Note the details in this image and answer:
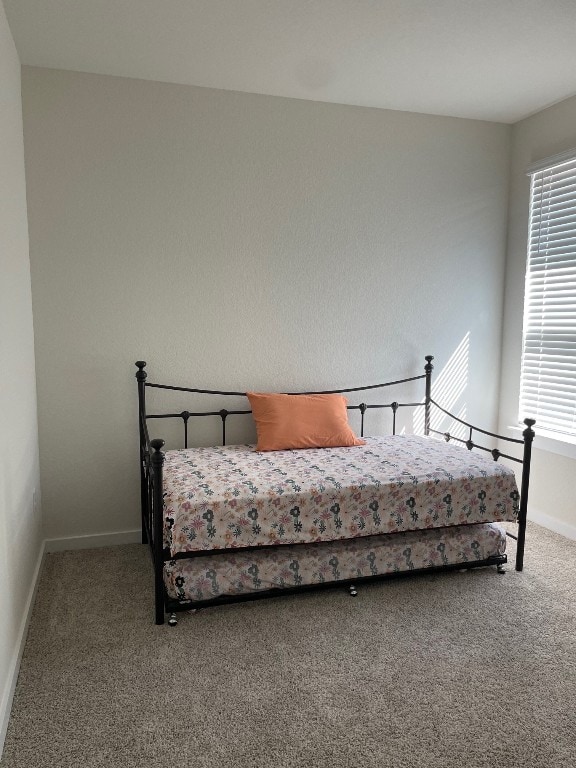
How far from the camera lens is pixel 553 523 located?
134 inches

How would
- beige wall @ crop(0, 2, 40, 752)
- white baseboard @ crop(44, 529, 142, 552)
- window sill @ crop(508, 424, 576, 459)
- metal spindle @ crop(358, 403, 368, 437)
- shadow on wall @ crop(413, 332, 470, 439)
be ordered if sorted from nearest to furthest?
1. beige wall @ crop(0, 2, 40, 752)
2. white baseboard @ crop(44, 529, 142, 552)
3. window sill @ crop(508, 424, 576, 459)
4. metal spindle @ crop(358, 403, 368, 437)
5. shadow on wall @ crop(413, 332, 470, 439)

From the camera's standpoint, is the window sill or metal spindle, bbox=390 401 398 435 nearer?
the window sill

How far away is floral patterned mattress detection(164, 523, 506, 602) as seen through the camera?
236cm

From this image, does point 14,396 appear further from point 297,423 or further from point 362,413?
point 362,413

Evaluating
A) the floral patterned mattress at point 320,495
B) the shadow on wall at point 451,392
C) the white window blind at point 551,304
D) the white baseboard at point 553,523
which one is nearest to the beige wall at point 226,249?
the shadow on wall at point 451,392

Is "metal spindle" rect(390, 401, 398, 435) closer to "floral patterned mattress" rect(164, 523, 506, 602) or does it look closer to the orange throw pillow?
the orange throw pillow

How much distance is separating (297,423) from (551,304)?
69.4 inches

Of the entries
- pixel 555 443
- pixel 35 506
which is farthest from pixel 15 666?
pixel 555 443

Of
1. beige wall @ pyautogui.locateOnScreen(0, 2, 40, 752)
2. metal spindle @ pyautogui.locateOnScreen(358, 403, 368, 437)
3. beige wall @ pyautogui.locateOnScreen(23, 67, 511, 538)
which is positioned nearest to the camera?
beige wall @ pyautogui.locateOnScreen(0, 2, 40, 752)

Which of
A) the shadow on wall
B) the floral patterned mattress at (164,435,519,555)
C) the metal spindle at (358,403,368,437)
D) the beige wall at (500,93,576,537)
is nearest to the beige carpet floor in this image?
the floral patterned mattress at (164,435,519,555)

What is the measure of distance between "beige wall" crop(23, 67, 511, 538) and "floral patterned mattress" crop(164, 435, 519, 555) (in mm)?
600

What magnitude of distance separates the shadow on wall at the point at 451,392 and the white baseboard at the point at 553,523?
0.65 m

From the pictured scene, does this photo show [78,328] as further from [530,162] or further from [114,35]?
[530,162]

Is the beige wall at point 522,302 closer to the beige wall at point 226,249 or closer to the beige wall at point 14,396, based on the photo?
the beige wall at point 226,249
